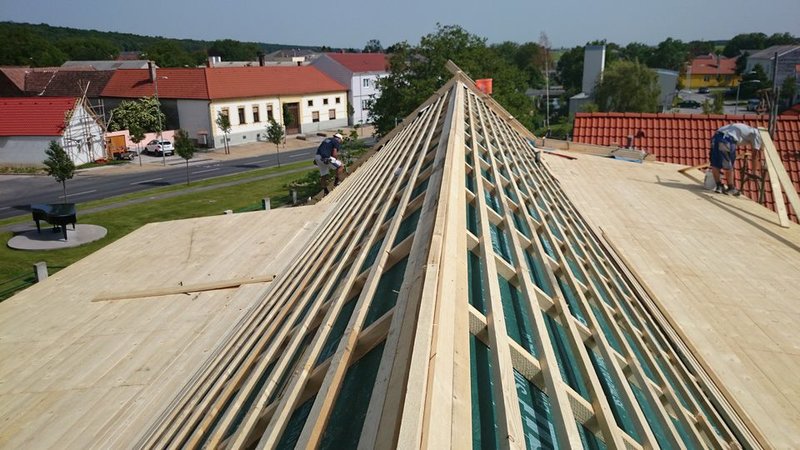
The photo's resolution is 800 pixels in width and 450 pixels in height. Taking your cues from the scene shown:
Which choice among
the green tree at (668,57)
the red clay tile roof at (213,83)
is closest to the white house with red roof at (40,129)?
the red clay tile roof at (213,83)

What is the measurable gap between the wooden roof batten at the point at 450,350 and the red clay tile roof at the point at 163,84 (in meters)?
33.8

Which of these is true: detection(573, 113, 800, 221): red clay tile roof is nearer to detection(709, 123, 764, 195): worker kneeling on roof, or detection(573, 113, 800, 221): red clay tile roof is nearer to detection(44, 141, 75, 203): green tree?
detection(709, 123, 764, 195): worker kneeling on roof

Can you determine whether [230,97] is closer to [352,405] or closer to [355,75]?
[355,75]

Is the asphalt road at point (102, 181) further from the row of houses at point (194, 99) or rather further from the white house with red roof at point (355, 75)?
the white house with red roof at point (355, 75)

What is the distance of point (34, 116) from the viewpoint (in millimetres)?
30172

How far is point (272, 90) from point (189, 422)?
38.5 m

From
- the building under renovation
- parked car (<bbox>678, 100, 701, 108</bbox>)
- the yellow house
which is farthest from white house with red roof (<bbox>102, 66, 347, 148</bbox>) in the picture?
the yellow house

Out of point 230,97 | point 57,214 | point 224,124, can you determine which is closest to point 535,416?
point 57,214

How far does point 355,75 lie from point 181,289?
4114 cm

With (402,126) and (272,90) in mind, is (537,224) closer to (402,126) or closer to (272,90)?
(402,126)

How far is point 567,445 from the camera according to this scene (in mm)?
2109

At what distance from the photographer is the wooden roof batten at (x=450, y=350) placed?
7.10 ft

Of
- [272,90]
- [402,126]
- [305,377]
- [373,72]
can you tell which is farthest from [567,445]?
[373,72]

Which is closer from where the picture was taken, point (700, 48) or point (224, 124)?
point (224, 124)
